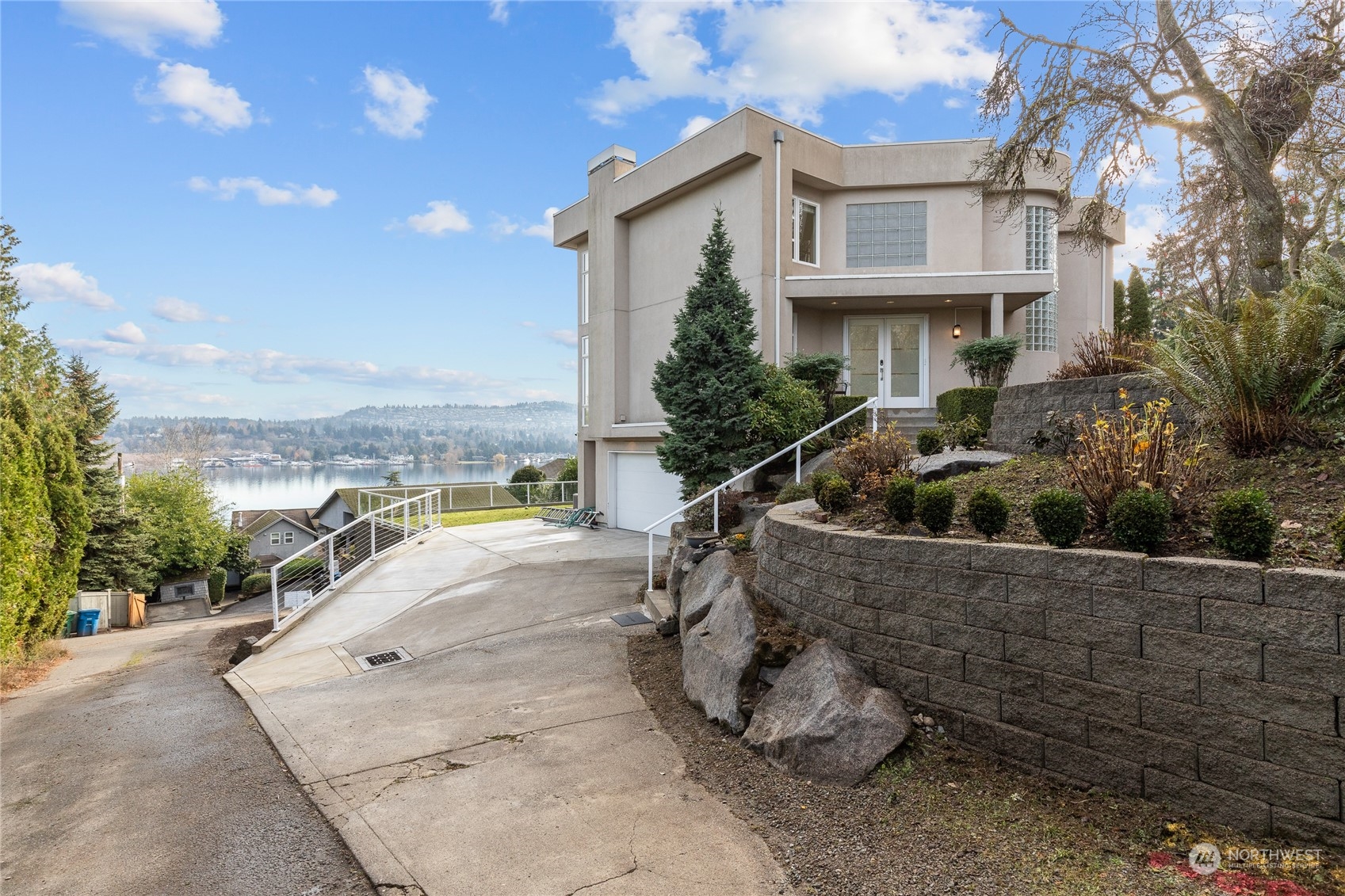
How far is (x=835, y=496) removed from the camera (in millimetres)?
5492

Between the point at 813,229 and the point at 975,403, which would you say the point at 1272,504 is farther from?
the point at 813,229

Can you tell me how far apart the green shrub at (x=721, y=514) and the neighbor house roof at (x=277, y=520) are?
1415 inches

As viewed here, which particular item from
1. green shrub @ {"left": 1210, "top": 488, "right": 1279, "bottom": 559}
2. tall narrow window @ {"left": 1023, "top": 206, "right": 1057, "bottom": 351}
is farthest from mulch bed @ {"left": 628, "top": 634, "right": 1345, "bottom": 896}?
tall narrow window @ {"left": 1023, "top": 206, "right": 1057, "bottom": 351}

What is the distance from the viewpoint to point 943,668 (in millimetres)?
3939

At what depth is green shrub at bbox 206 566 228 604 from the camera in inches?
1118

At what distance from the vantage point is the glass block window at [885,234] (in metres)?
14.8

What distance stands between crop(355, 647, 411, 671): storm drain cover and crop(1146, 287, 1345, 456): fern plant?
7588 mm

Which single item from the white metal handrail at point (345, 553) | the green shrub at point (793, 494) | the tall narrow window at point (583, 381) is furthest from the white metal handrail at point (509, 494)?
the green shrub at point (793, 494)

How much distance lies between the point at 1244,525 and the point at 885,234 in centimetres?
1324

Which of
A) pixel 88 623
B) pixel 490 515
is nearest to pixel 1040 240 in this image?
pixel 490 515

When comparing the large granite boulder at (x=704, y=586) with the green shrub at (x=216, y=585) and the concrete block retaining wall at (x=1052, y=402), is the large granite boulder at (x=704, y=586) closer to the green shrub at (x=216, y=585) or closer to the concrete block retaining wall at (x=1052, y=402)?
the concrete block retaining wall at (x=1052, y=402)

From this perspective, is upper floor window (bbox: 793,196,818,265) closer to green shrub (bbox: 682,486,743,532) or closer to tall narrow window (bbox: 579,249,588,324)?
green shrub (bbox: 682,486,743,532)

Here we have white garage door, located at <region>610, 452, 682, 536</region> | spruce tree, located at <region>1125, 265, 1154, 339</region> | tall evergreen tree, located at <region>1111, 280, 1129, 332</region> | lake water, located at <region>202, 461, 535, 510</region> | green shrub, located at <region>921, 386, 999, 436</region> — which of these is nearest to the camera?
green shrub, located at <region>921, 386, 999, 436</region>

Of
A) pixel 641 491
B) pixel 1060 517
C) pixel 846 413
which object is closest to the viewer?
pixel 1060 517
